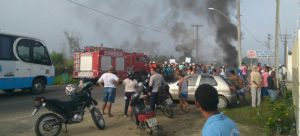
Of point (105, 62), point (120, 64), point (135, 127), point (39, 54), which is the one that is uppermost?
point (39, 54)

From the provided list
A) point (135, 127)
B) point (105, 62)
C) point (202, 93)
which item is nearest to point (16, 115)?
point (135, 127)

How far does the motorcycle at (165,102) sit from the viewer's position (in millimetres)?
12245

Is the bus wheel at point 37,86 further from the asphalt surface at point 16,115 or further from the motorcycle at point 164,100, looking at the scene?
the motorcycle at point 164,100

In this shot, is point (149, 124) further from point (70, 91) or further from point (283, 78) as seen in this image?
point (283, 78)

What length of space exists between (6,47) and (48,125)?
9114 millimetres

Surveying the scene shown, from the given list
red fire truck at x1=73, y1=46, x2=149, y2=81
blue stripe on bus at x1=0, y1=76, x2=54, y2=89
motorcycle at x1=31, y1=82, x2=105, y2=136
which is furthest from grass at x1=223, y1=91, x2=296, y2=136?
red fire truck at x1=73, y1=46, x2=149, y2=81

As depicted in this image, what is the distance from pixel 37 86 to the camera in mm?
19203

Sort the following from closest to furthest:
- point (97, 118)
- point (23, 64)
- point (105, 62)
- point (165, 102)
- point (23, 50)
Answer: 1. point (97, 118)
2. point (165, 102)
3. point (23, 64)
4. point (23, 50)
5. point (105, 62)

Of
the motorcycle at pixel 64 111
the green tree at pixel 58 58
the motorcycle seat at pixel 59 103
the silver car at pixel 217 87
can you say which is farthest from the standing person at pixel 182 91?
the green tree at pixel 58 58

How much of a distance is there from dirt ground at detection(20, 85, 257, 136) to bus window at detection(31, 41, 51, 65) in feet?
22.9

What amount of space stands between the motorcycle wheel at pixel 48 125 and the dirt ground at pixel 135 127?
1.84 ft

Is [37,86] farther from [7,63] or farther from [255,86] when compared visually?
[255,86]

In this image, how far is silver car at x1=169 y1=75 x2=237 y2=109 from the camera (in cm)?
1509

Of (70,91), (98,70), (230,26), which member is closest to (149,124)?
(70,91)
